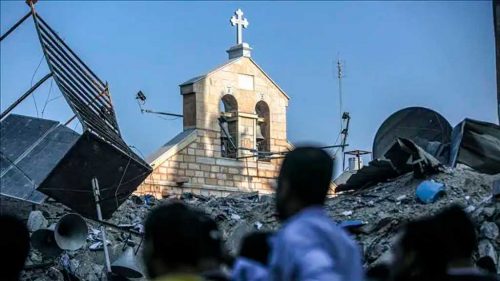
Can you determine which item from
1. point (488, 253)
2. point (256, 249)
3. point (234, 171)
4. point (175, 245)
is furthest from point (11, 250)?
point (234, 171)

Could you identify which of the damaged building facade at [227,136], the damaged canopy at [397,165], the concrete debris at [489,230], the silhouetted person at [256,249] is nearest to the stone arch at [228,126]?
the damaged building facade at [227,136]

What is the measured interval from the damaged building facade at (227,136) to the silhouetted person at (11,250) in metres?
23.1

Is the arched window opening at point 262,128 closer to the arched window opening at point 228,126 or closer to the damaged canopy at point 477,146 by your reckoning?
the arched window opening at point 228,126

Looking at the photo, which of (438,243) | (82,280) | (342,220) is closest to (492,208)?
(342,220)

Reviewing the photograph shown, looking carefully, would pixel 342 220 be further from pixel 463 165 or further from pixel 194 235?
pixel 194 235

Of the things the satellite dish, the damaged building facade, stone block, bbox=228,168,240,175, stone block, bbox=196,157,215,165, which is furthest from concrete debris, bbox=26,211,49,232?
stone block, bbox=228,168,240,175

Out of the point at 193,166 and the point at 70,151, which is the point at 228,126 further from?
the point at 70,151

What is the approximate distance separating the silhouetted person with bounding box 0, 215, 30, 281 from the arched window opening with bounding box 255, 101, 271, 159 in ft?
81.8

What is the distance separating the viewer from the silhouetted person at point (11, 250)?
13.0ft

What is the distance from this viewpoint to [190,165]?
92.7ft

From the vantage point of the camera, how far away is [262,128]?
1166 inches

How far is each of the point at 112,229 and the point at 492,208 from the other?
22.5 ft

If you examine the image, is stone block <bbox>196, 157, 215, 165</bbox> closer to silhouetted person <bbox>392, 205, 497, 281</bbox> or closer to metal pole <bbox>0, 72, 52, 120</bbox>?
metal pole <bbox>0, 72, 52, 120</bbox>

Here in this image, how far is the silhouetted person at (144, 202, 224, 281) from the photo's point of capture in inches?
148
